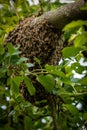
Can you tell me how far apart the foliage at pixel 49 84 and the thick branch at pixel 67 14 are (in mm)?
51

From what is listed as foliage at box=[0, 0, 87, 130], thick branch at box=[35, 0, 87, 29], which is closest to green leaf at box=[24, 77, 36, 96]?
foliage at box=[0, 0, 87, 130]

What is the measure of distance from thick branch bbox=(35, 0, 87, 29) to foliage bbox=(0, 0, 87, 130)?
5 centimetres

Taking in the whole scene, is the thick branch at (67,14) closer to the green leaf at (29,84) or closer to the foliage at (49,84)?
the foliage at (49,84)

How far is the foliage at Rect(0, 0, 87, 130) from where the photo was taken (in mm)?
1107

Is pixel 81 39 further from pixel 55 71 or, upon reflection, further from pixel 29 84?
pixel 29 84

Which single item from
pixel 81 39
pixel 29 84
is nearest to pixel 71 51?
pixel 81 39

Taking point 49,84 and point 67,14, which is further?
point 67,14

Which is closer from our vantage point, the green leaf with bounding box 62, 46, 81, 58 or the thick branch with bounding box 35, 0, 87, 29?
the green leaf with bounding box 62, 46, 81, 58

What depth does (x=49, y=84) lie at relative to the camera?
1.16m

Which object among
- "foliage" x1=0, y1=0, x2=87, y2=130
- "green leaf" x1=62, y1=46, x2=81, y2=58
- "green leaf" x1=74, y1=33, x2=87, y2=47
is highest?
"green leaf" x1=74, y1=33, x2=87, y2=47

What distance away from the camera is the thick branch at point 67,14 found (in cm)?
129

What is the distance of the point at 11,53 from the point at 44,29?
381mm

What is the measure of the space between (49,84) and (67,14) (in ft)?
1.17

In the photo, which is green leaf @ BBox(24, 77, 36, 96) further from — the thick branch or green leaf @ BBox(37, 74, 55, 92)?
the thick branch
